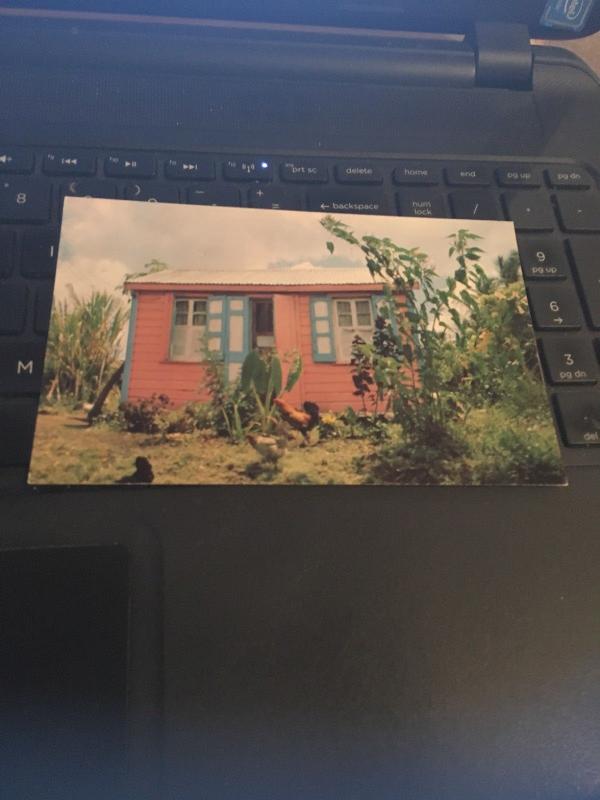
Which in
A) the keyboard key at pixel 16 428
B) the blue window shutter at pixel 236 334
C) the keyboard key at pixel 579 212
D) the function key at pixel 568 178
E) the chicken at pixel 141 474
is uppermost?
the function key at pixel 568 178

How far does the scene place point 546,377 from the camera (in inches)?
14.8

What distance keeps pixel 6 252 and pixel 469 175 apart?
315mm

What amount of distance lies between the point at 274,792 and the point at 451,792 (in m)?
0.08

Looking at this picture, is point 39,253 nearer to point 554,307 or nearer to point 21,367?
point 21,367

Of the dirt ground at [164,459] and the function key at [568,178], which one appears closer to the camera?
the dirt ground at [164,459]

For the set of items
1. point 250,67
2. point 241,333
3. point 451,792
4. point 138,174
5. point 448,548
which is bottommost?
point 451,792

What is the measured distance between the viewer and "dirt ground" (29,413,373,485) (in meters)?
0.33

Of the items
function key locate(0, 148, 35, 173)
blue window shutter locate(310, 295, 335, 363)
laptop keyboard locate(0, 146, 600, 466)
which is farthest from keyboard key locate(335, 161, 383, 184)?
function key locate(0, 148, 35, 173)

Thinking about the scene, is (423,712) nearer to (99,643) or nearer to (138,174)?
(99,643)

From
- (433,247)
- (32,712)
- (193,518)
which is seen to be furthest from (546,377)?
(32,712)

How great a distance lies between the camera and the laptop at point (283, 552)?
29cm

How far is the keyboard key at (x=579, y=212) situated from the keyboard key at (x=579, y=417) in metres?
0.12

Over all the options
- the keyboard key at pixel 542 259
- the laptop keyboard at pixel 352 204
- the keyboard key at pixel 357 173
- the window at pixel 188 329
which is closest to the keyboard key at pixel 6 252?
the laptop keyboard at pixel 352 204

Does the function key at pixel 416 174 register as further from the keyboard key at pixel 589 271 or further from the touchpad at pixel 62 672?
the touchpad at pixel 62 672
